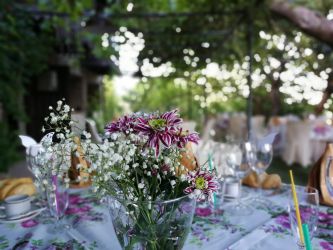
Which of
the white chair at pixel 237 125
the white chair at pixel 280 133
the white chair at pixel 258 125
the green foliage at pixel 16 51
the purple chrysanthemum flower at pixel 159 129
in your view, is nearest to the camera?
the purple chrysanthemum flower at pixel 159 129

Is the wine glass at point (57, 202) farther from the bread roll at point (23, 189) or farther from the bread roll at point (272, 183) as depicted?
the bread roll at point (272, 183)

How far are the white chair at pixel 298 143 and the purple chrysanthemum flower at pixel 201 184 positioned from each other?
14.7 ft

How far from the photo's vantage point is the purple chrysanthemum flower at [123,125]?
610mm

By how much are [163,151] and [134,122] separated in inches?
3.4

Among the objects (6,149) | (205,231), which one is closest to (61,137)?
(205,231)

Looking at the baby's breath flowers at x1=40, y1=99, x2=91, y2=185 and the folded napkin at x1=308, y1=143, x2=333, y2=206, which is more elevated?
the baby's breath flowers at x1=40, y1=99, x2=91, y2=185

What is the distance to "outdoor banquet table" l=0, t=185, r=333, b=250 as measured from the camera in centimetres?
80

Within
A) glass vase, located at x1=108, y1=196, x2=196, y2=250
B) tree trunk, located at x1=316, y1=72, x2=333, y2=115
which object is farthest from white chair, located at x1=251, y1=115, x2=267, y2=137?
glass vase, located at x1=108, y1=196, x2=196, y2=250

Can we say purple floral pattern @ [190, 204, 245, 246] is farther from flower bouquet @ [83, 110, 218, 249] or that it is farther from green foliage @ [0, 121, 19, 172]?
green foliage @ [0, 121, 19, 172]

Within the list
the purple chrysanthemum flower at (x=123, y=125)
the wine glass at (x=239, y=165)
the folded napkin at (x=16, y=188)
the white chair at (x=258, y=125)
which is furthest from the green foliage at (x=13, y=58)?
the white chair at (x=258, y=125)

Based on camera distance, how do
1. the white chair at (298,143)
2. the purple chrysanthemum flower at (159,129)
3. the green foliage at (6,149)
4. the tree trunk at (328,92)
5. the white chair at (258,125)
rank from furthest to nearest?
the white chair at (258,125) < the white chair at (298,143) < the green foliage at (6,149) < the tree trunk at (328,92) < the purple chrysanthemum flower at (159,129)

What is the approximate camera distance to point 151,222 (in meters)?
0.60

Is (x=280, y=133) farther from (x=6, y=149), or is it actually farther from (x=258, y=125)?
(x=6, y=149)

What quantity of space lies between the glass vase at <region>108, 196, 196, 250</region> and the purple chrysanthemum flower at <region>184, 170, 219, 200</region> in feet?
0.11
